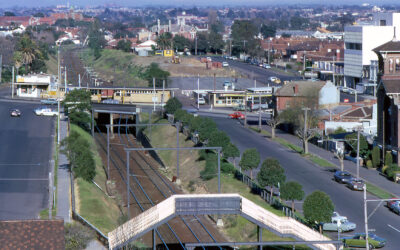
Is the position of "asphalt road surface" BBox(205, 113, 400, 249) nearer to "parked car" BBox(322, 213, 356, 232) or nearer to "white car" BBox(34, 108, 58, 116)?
"parked car" BBox(322, 213, 356, 232)

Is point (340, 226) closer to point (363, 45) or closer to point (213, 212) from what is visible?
point (213, 212)

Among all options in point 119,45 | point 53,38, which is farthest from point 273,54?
point 53,38

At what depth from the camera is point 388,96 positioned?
45562 mm

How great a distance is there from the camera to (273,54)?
12700 centimetres

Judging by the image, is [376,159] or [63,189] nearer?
[63,189]

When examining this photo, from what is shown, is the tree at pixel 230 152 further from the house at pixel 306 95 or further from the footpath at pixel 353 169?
the house at pixel 306 95

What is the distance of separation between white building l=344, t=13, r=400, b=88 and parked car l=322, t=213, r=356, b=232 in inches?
1874

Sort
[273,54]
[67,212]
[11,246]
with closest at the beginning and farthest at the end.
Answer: [11,246]
[67,212]
[273,54]

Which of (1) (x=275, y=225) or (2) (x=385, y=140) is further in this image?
(2) (x=385, y=140)

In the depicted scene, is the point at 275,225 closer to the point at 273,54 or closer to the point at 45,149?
the point at 45,149

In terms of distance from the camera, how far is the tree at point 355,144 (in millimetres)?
46000

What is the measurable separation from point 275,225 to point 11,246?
7.78 meters

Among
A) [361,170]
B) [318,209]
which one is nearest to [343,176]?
[361,170]

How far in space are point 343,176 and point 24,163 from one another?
16460mm
